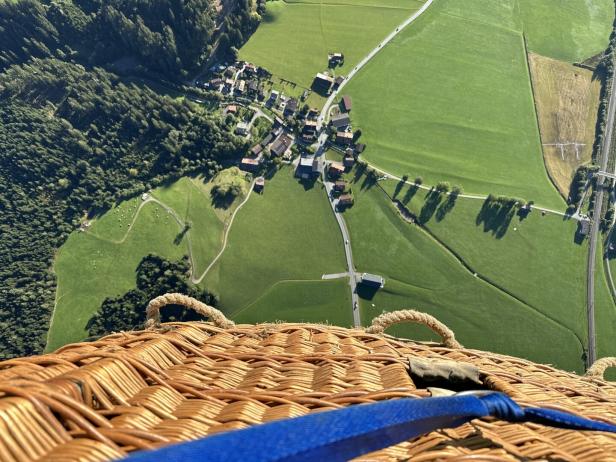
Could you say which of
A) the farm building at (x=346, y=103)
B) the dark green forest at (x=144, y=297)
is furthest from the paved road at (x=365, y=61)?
the dark green forest at (x=144, y=297)

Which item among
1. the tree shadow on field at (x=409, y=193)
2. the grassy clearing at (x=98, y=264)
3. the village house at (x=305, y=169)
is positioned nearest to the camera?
the tree shadow on field at (x=409, y=193)

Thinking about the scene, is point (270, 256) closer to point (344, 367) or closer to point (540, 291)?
point (540, 291)

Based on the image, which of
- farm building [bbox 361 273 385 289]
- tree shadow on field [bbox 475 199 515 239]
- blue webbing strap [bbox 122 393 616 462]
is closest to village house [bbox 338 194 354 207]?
farm building [bbox 361 273 385 289]

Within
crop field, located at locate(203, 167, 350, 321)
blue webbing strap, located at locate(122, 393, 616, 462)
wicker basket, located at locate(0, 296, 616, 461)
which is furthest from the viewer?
crop field, located at locate(203, 167, 350, 321)

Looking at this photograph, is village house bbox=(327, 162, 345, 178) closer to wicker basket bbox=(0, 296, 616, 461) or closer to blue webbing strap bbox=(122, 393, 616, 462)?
wicker basket bbox=(0, 296, 616, 461)

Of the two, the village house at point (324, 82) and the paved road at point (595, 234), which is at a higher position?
the village house at point (324, 82)

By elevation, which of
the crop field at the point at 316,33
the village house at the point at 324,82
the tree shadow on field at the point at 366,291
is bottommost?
the tree shadow on field at the point at 366,291

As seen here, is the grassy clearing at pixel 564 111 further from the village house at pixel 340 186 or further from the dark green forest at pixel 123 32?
the dark green forest at pixel 123 32
